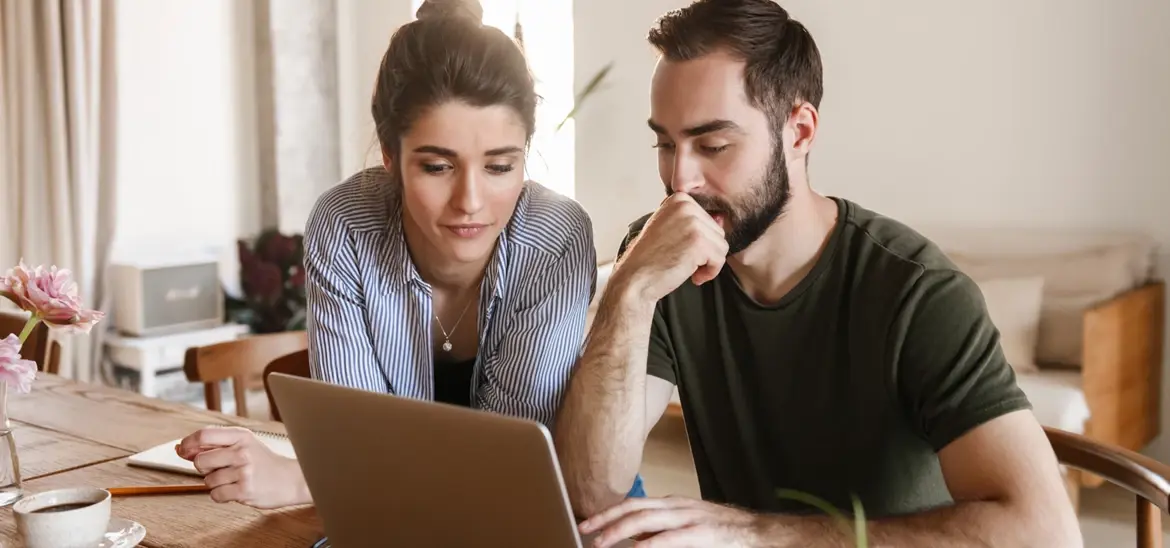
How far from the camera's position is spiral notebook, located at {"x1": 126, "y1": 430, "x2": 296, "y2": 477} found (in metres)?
1.38

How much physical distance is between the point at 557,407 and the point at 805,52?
60 cm

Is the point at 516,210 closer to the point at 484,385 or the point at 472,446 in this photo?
the point at 484,385

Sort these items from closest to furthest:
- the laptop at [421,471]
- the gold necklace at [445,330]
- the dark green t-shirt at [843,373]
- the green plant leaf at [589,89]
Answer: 1. the laptop at [421,471]
2. the dark green t-shirt at [843,373]
3. the gold necklace at [445,330]
4. the green plant leaf at [589,89]

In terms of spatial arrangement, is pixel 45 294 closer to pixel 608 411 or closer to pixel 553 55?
pixel 608 411

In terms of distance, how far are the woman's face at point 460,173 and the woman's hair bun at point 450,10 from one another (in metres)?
0.15

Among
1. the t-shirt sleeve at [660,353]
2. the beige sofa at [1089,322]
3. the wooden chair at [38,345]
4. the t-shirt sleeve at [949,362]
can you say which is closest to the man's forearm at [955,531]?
the t-shirt sleeve at [949,362]

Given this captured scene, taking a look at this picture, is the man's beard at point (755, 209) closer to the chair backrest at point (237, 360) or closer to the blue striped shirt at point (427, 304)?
the blue striped shirt at point (427, 304)

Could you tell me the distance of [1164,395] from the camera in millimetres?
3418

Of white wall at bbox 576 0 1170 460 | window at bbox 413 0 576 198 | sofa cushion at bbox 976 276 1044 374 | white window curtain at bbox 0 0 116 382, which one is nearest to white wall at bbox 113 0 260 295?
white window curtain at bbox 0 0 116 382

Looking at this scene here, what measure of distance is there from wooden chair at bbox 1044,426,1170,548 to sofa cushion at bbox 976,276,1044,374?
2223 millimetres

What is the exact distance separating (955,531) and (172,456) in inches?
39.3

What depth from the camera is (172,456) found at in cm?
143

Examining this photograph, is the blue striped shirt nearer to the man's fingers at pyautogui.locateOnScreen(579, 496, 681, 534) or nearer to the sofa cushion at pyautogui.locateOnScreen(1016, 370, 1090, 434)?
the man's fingers at pyautogui.locateOnScreen(579, 496, 681, 534)

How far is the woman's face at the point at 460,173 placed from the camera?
140 centimetres
